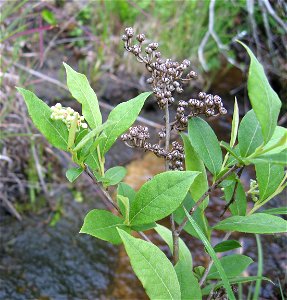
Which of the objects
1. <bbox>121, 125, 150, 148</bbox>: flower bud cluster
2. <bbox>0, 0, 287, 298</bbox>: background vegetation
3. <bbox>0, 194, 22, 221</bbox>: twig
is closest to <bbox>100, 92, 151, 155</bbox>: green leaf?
<bbox>121, 125, 150, 148</bbox>: flower bud cluster

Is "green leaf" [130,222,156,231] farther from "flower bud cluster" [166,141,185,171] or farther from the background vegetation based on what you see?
the background vegetation

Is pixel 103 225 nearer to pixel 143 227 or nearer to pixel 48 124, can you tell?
pixel 143 227

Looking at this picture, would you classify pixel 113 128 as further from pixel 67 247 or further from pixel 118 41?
pixel 118 41

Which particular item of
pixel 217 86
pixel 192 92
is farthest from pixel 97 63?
pixel 217 86

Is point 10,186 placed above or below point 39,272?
above

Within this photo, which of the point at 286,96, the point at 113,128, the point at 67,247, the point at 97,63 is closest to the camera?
the point at 113,128

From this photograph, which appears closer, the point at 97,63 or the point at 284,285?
the point at 284,285

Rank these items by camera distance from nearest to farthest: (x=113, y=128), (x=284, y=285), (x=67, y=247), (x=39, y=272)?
(x=113, y=128) → (x=284, y=285) → (x=39, y=272) → (x=67, y=247)
